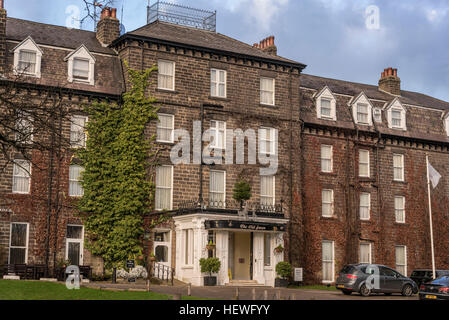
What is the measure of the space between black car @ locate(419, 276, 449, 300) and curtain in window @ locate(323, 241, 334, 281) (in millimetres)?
13380

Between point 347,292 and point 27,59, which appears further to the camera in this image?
point 27,59

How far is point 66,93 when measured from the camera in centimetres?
3628

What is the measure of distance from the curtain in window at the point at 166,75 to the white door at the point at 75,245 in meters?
8.95

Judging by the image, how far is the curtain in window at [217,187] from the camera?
128 ft

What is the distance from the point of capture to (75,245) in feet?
117

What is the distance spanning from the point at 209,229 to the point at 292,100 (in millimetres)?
10784

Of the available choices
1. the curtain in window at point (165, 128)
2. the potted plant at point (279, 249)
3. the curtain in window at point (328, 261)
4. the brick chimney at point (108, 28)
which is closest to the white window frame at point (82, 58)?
the brick chimney at point (108, 28)

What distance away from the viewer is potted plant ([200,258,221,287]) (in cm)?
3465

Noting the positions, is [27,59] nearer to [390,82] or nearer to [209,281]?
[209,281]

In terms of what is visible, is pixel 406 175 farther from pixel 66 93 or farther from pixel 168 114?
pixel 66 93

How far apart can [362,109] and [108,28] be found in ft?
56.0

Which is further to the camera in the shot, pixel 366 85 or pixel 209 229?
pixel 366 85

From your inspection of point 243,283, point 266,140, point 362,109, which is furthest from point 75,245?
point 362,109

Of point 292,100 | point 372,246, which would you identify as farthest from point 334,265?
point 292,100
